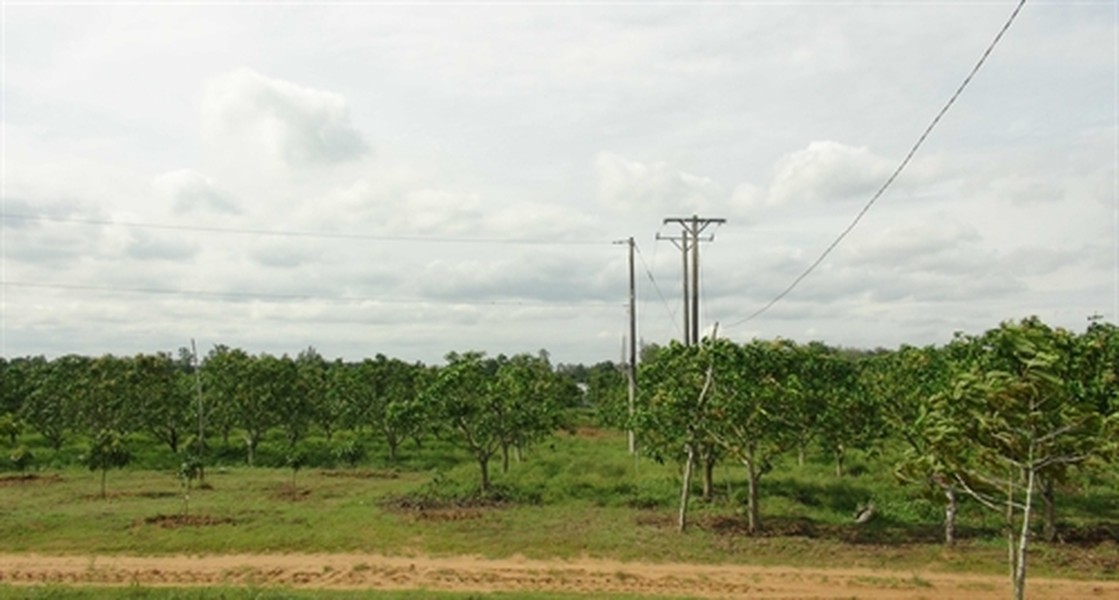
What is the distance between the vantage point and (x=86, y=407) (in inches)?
1731

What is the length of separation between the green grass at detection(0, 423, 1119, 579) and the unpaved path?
0.84 metres

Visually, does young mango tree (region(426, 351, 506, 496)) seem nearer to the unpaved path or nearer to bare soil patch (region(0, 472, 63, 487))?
the unpaved path

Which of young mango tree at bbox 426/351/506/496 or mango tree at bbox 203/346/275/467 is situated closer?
young mango tree at bbox 426/351/506/496

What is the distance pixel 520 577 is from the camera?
18266 mm

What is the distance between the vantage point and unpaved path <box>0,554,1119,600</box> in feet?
57.1

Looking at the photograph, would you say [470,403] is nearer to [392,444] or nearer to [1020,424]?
[392,444]

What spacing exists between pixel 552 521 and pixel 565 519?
1.80 feet

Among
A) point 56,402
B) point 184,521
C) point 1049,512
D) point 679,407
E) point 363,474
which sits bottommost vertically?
point 363,474

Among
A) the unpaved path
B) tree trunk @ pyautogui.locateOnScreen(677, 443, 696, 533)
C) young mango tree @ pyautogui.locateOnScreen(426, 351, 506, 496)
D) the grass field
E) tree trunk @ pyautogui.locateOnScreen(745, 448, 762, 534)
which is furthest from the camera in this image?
young mango tree @ pyautogui.locateOnScreen(426, 351, 506, 496)

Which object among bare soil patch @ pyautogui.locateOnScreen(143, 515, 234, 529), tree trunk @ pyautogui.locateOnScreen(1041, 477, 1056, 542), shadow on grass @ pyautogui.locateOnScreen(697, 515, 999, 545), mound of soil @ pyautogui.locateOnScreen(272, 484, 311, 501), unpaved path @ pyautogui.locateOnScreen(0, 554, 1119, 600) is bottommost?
mound of soil @ pyautogui.locateOnScreen(272, 484, 311, 501)

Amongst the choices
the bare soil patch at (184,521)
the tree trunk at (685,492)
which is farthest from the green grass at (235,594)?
the tree trunk at (685,492)

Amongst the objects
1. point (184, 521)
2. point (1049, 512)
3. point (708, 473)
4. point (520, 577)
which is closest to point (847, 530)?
point (1049, 512)

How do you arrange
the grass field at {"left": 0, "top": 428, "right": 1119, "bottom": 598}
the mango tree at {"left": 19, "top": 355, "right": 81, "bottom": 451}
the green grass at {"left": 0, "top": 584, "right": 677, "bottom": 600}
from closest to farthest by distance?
1. the green grass at {"left": 0, "top": 584, "right": 677, "bottom": 600}
2. the grass field at {"left": 0, "top": 428, "right": 1119, "bottom": 598}
3. the mango tree at {"left": 19, "top": 355, "right": 81, "bottom": 451}

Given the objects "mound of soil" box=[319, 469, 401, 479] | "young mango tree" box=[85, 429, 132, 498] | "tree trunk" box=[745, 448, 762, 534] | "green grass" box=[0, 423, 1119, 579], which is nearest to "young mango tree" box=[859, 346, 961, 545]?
"green grass" box=[0, 423, 1119, 579]
